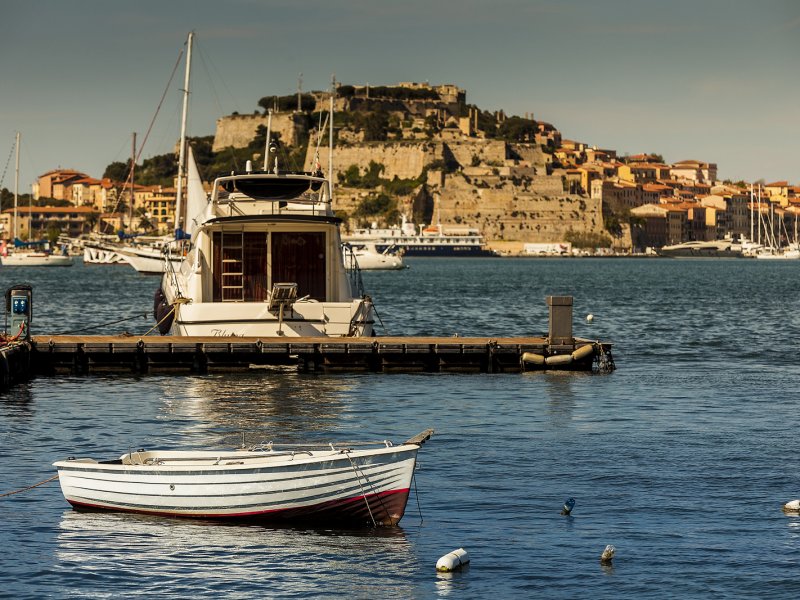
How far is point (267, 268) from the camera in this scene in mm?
34219

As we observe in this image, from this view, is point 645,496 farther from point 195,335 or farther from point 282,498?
point 195,335

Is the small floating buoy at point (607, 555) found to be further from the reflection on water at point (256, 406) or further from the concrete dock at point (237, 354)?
the concrete dock at point (237, 354)

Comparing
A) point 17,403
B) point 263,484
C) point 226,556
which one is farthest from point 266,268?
point 226,556

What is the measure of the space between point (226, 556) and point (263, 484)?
1.06m

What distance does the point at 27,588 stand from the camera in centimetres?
1544

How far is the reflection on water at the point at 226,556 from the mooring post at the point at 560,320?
17.2 m

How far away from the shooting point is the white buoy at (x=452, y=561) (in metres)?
15.9

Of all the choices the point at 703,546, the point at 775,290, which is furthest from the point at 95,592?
the point at 775,290

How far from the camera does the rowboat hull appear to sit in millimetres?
16969

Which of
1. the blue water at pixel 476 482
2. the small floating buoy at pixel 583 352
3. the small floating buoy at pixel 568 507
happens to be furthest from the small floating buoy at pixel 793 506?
the small floating buoy at pixel 583 352

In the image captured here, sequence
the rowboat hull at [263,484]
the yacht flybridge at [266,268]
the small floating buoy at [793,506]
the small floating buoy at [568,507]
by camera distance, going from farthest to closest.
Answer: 1. the yacht flybridge at [266,268]
2. the small floating buoy at [793,506]
3. the small floating buoy at [568,507]
4. the rowboat hull at [263,484]

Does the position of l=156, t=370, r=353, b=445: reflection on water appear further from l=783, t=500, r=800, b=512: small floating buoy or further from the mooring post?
l=783, t=500, r=800, b=512: small floating buoy

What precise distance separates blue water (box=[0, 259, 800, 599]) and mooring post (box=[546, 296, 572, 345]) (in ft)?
4.20

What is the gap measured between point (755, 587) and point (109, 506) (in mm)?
8124
